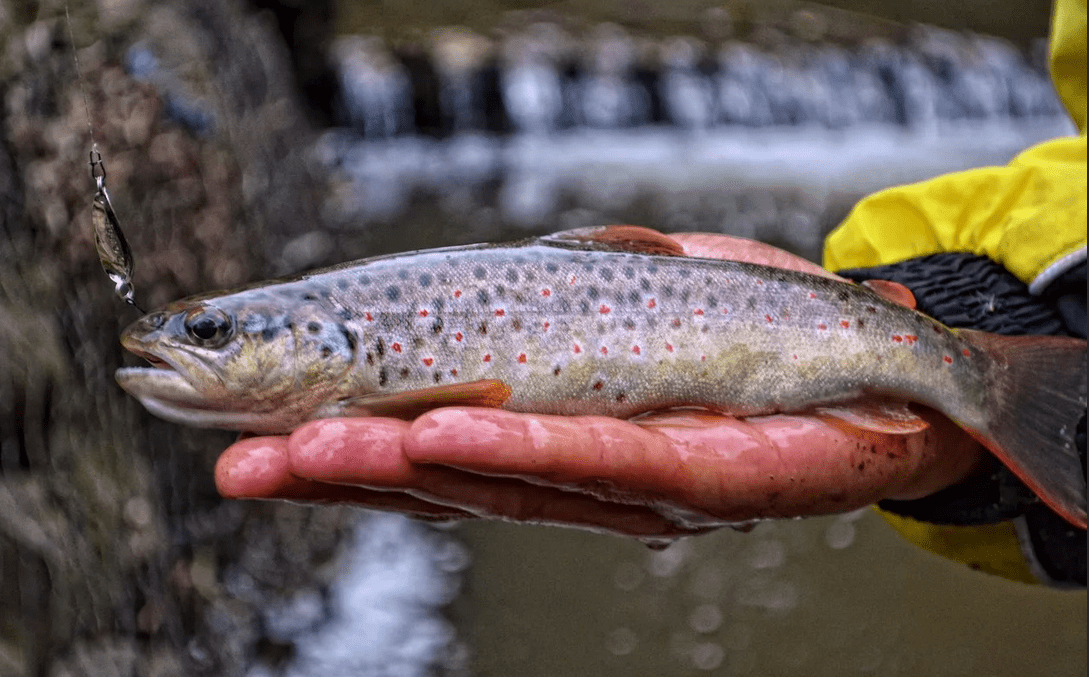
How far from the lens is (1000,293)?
2998 millimetres

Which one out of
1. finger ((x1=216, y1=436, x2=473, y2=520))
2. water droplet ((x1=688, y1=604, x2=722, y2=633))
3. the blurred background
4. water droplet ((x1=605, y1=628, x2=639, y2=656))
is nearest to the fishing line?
finger ((x1=216, y1=436, x2=473, y2=520))

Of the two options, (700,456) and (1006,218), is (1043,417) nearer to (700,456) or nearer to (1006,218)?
(1006,218)

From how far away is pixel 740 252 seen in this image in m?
3.20

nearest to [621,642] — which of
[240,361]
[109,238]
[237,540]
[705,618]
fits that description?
[705,618]

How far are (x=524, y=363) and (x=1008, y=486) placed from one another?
149 centimetres

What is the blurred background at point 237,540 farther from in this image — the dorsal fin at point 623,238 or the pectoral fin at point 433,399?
the dorsal fin at point 623,238

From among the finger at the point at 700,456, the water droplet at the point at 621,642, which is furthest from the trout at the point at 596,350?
the water droplet at the point at 621,642

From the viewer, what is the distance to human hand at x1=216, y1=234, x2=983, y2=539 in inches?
84.4

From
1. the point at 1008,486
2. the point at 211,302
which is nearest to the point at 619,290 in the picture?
the point at 211,302

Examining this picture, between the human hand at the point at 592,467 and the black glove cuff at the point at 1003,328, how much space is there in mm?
208

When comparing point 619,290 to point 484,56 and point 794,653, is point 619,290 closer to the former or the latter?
point 794,653

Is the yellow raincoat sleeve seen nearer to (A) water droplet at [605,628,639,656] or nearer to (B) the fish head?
(A) water droplet at [605,628,639,656]

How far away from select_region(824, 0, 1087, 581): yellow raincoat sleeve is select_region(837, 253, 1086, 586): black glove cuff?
2.4 inches

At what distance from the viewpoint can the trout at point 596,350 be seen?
2508 mm
